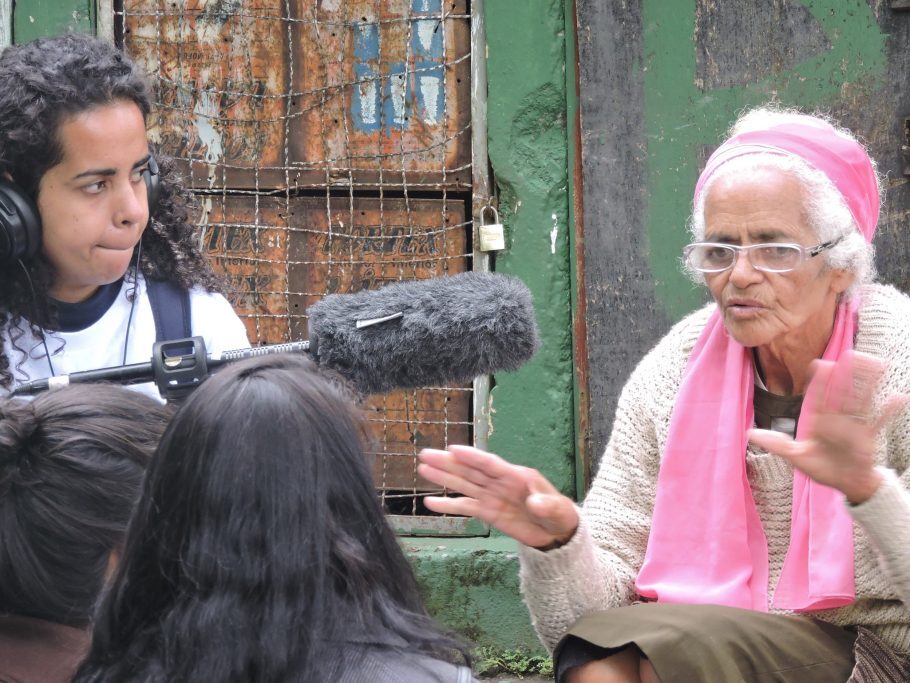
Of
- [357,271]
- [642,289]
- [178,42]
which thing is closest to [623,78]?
[642,289]

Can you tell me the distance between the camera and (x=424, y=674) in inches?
59.9

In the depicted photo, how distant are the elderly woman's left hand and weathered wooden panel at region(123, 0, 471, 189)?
2.44 m

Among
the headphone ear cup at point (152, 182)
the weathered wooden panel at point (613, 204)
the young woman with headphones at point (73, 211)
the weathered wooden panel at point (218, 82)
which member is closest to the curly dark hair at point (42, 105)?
the young woman with headphones at point (73, 211)

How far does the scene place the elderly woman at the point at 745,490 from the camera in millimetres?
2248

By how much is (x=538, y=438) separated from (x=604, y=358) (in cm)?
36

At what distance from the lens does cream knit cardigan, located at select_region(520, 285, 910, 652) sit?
7.03ft

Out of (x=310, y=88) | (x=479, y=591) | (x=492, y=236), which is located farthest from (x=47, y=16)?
(x=479, y=591)

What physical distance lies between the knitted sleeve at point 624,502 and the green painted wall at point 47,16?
249cm

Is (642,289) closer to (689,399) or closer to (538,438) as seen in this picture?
(538,438)

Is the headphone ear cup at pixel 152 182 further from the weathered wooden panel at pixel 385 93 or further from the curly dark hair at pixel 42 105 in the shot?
the weathered wooden panel at pixel 385 93

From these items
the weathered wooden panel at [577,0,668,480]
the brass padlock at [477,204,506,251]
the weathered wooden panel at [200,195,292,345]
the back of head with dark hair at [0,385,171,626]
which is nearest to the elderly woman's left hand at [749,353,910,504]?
the back of head with dark hair at [0,385,171,626]

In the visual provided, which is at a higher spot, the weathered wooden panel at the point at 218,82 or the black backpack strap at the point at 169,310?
the weathered wooden panel at the point at 218,82

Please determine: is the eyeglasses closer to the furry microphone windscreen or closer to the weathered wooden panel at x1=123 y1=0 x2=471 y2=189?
the furry microphone windscreen

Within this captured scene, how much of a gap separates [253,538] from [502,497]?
0.77 meters
